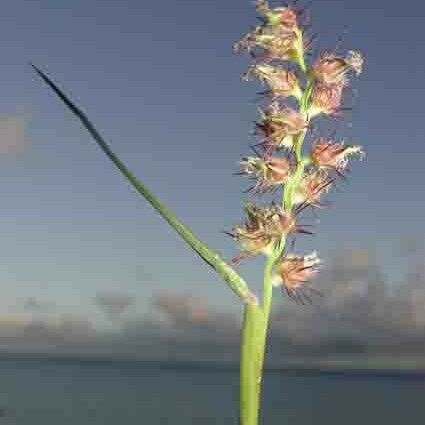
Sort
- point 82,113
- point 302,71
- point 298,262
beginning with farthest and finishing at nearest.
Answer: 1. point 302,71
2. point 298,262
3. point 82,113

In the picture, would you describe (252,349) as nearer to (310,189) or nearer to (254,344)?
(254,344)

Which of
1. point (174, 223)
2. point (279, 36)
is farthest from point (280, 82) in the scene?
point (174, 223)

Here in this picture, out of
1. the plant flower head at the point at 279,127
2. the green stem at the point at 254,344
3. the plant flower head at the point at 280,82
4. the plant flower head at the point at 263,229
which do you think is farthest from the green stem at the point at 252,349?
the plant flower head at the point at 280,82

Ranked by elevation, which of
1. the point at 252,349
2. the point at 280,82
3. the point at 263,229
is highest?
the point at 280,82

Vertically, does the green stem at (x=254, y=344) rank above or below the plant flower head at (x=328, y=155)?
below

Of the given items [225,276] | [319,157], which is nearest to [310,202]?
[319,157]

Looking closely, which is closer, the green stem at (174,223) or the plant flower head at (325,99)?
the green stem at (174,223)

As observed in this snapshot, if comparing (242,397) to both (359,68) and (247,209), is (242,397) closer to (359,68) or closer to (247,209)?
(247,209)

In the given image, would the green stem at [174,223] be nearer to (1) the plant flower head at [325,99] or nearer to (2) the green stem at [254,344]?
(2) the green stem at [254,344]

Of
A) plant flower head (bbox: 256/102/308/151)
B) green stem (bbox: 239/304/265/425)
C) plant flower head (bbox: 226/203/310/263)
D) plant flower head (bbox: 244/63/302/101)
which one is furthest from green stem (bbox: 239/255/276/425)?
plant flower head (bbox: 244/63/302/101)
